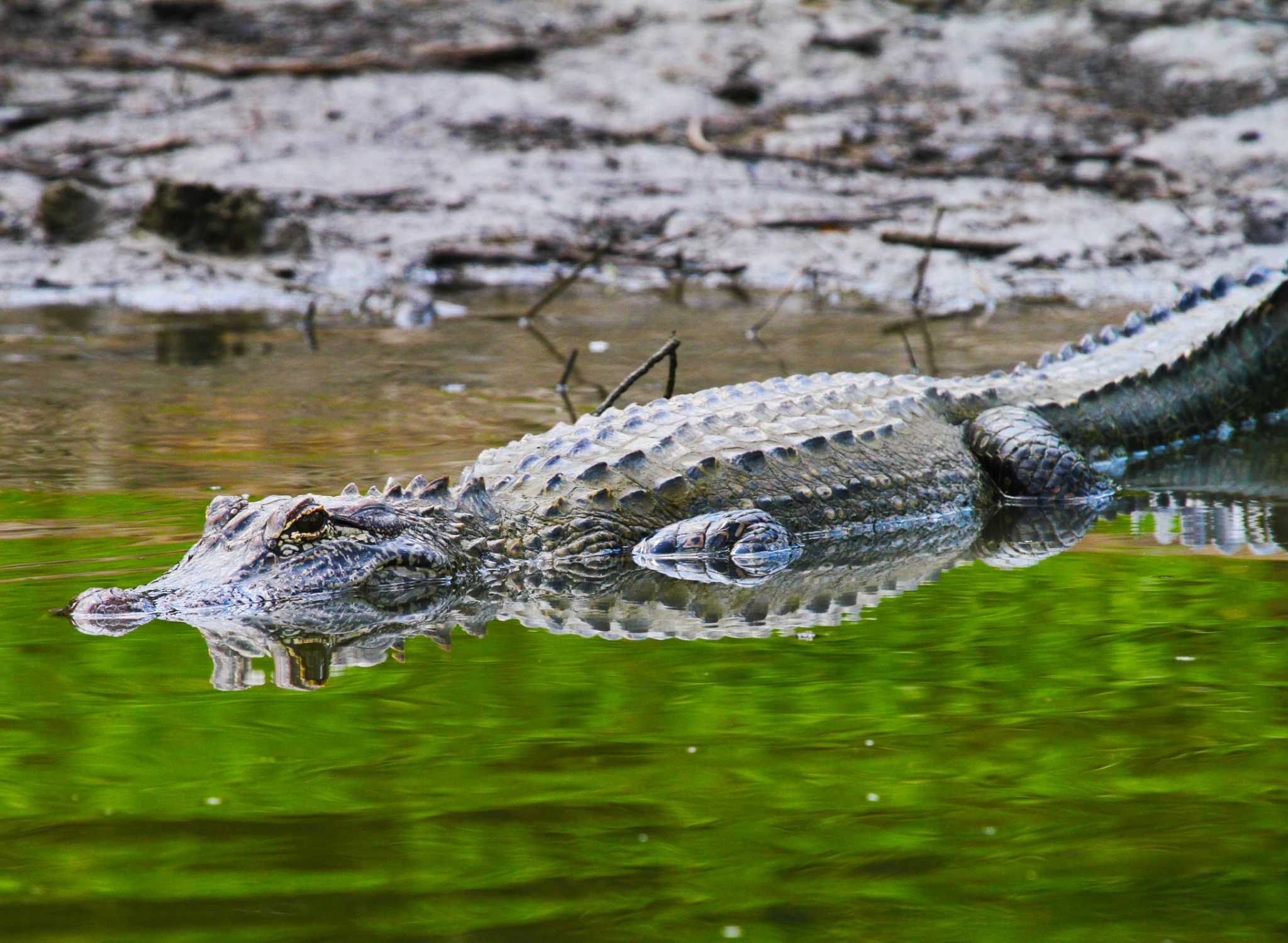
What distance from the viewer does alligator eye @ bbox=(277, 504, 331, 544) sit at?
484 cm

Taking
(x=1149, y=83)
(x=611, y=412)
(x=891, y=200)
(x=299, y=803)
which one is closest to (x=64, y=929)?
(x=299, y=803)

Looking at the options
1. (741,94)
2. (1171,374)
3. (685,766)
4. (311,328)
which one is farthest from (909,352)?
(741,94)

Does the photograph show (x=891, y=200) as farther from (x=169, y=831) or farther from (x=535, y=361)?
(x=169, y=831)

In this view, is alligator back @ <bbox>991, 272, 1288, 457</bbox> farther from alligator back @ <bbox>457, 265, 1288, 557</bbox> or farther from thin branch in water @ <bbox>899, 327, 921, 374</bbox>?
thin branch in water @ <bbox>899, 327, 921, 374</bbox>

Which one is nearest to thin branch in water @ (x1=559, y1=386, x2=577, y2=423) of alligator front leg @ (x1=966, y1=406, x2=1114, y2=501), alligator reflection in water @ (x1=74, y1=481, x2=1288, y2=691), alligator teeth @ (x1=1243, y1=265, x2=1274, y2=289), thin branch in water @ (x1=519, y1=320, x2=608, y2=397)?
thin branch in water @ (x1=519, y1=320, x2=608, y2=397)

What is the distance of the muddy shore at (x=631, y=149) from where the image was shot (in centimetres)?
1254

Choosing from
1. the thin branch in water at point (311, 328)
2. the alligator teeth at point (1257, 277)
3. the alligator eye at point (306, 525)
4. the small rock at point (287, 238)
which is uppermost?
the alligator teeth at point (1257, 277)

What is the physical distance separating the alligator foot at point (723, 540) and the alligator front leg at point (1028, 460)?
1343 millimetres

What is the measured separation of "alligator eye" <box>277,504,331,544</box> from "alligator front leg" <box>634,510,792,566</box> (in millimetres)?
1122

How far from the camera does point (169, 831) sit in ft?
9.62

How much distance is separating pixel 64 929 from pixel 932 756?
68.1 inches

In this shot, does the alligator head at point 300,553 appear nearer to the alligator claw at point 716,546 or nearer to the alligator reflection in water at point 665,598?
the alligator reflection in water at point 665,598

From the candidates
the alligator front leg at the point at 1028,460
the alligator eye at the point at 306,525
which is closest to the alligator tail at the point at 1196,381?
the alligator front leg at the point at 1028,460

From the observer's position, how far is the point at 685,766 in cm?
325
